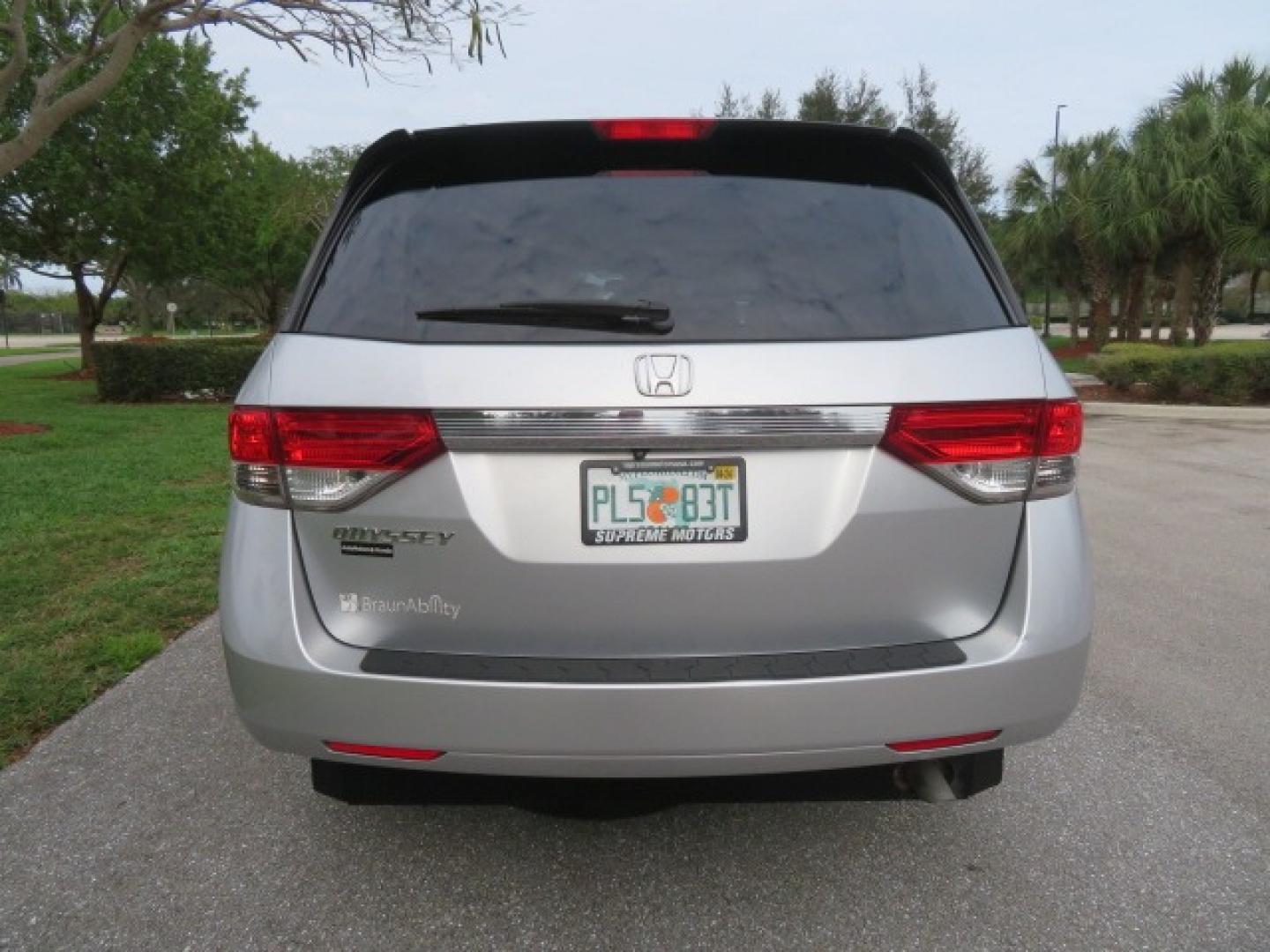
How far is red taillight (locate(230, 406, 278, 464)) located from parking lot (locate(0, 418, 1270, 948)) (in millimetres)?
1127

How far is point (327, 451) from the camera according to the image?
198 cm

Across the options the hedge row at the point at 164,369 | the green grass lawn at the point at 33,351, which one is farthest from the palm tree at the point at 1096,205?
the green grass lawn at the point at 33,351

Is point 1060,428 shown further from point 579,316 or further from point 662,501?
point 579,316

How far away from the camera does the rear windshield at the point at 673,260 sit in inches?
79.9

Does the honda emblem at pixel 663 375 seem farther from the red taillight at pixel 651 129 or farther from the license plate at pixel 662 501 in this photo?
the red taillight at pixel 651 129

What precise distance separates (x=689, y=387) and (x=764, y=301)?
0.29 metres

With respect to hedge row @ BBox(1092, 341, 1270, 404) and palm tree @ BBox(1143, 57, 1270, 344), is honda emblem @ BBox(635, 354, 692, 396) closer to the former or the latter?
hedge row @ BBox(1092, 341, 1270, 404)

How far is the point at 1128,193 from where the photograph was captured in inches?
931

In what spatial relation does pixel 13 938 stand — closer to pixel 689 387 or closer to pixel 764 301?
pixel 689 387

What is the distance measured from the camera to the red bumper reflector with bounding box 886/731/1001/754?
2.00 metres

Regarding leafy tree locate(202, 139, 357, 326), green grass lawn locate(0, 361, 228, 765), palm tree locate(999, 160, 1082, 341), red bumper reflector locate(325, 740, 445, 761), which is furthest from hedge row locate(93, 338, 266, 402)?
palm tree locate(999, 160, 1082, 341)

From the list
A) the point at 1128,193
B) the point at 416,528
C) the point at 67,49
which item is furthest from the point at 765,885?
the point at 1128,193

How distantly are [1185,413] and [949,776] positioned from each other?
49.8 feet

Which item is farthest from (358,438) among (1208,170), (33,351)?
(33,351)
